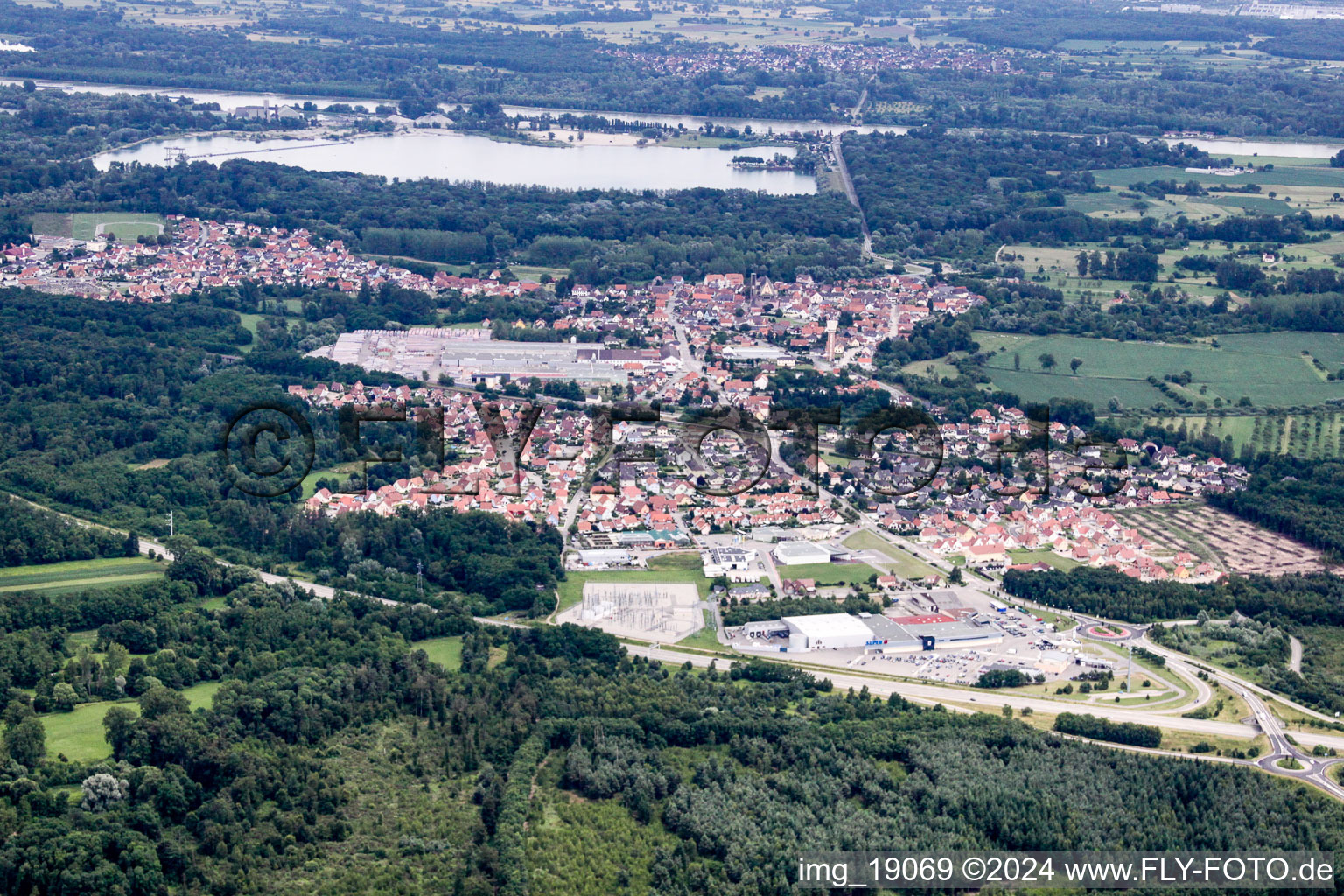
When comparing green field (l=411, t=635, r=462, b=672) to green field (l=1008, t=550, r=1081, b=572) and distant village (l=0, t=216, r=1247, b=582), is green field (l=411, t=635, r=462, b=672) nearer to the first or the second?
distant village (l=0, t=216, r=1247, b=582)

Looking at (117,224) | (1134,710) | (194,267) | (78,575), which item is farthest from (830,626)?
(117,224)

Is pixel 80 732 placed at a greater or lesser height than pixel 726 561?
lesser

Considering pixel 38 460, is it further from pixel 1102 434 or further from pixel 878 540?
pixel 1102 434

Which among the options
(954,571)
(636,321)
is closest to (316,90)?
(636,321)

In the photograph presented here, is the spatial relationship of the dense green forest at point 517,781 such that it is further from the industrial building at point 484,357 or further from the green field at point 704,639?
the industrial building at point 484,357

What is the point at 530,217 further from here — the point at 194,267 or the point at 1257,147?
the point at 1257,147

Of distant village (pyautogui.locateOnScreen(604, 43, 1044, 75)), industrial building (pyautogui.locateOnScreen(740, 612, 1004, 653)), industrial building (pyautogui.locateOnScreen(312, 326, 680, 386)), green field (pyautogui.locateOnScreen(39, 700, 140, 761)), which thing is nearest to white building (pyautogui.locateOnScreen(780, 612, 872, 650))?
industrial building (pyautogui.locateOnScreen(740, 612, 1004, 653))
